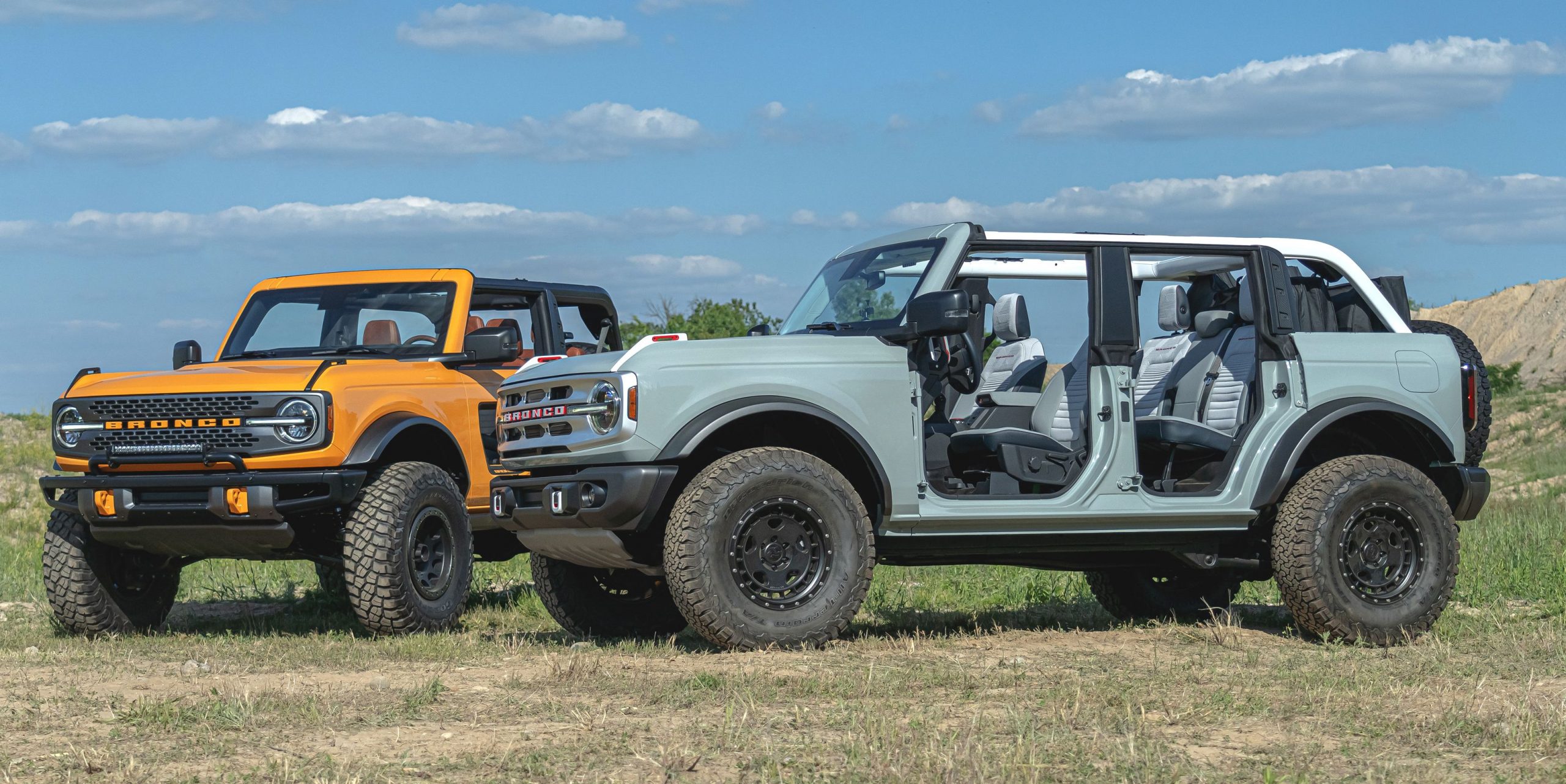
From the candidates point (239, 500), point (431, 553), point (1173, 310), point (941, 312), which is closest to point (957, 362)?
point (1173, 310)

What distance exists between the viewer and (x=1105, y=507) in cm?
846

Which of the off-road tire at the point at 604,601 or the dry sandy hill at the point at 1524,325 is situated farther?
the dry sandy hill at the point at 1524,325

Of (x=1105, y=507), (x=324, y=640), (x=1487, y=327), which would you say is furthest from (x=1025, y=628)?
(x=1487, y=327)

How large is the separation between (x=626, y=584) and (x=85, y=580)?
10.4 ft

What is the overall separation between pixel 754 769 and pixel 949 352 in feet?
15.0

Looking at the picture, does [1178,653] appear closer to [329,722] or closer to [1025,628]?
[1025,628]

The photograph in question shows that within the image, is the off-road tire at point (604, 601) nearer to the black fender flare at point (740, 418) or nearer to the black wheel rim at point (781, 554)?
the black wheel rim at point (781, 554)

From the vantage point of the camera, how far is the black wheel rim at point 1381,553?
882 cm

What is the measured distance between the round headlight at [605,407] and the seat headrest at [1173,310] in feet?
11.4

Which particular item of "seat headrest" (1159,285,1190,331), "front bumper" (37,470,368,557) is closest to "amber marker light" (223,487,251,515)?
"front bumper" (37,470,368,557)

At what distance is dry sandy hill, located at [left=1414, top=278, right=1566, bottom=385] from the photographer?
5559 cm

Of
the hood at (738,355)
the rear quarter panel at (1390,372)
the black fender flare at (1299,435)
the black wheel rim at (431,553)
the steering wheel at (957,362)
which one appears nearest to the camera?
the hood at (738,355)

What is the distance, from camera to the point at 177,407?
926cm

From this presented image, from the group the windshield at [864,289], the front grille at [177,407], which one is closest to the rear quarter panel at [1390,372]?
the windshield at [864,289]
